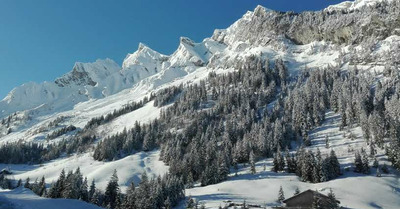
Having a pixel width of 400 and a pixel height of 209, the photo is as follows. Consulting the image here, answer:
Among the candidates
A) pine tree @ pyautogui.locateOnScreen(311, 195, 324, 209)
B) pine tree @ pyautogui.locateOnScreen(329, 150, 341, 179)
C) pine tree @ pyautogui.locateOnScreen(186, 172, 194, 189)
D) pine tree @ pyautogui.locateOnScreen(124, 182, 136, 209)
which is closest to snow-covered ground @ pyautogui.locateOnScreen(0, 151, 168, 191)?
pine tree @ pyautogui.locateOnScreen(186, 172, 194, 189)

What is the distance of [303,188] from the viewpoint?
8069 cm

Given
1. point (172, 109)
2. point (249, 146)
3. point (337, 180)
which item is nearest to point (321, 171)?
point (337, 180)

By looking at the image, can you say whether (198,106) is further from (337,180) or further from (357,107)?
(337,180)

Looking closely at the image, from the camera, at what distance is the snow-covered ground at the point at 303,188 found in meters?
72.1

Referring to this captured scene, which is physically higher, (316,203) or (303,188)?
(316,203)

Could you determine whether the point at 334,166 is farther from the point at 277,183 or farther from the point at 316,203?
the point at 316,203

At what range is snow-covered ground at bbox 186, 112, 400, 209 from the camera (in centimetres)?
7212

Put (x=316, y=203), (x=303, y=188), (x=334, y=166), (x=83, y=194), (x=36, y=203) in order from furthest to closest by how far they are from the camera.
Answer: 1. (x=334, y=166)
2. (x=83, y=194)
3. (x=303, y=188)
4. (x=316, y=203)
5. (x=36, y=203)

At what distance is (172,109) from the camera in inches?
7539

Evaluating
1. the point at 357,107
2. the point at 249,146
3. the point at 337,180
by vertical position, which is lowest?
the point at 337,180

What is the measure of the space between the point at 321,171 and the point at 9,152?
157 meters

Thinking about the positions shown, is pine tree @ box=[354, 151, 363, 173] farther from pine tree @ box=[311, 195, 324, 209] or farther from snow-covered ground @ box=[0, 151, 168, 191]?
snow-covered ground @ box=[0, 151, 168, 191]

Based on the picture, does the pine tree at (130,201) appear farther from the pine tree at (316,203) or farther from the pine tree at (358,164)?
the pine tree at (358,164)

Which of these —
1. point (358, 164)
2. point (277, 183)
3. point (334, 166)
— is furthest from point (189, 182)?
point (358, 164)
